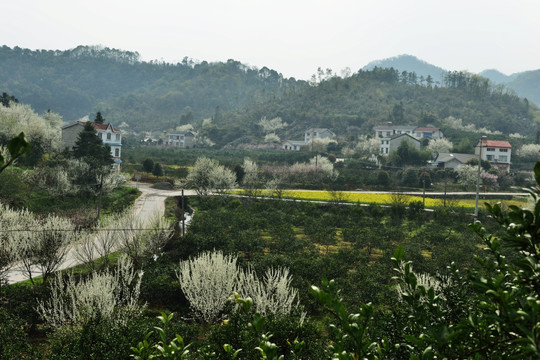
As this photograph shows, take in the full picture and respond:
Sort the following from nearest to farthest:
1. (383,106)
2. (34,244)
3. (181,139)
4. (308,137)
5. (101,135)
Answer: (34,244)
(101,135)
(308,137)
(181,139)
(383,106)

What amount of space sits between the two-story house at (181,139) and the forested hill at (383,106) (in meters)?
10.3

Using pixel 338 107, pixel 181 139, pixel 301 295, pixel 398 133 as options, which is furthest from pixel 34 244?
pixel 338 107

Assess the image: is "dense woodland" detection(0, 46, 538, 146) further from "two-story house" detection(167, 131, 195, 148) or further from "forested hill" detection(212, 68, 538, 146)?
"two-story house" detection(167, 131, 195, 148)

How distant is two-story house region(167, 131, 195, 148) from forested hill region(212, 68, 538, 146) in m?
10.3

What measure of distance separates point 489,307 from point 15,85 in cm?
22947

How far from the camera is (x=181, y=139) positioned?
115 m

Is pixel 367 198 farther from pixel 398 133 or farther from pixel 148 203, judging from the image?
pixel 398 133

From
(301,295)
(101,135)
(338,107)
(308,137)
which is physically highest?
(338,107)

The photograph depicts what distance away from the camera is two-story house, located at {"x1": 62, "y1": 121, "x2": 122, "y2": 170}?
51938 mm

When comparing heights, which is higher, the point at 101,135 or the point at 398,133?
the point at 398,133

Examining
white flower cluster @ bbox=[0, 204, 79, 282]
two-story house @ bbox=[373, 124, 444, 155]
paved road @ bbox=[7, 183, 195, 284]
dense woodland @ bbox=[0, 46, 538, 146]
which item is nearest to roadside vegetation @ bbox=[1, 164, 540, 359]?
white flower cluster @ bbox=[0, 204, 79, 282]

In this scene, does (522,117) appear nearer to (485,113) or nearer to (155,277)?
(485,113)

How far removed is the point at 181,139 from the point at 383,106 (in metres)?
66.8

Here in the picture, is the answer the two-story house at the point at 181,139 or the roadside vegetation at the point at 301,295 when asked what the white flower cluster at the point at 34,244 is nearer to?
the roadside vegetation at the point at 301,295
